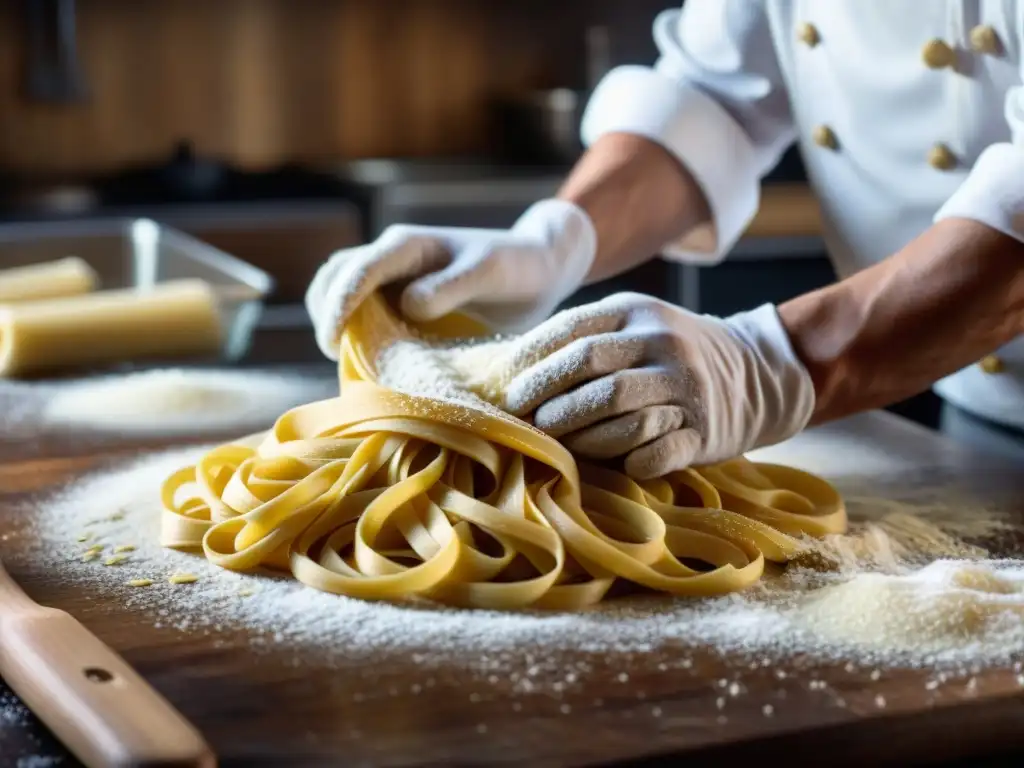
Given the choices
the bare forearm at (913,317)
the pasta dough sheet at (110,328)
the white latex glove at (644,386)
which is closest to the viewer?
the white latex glove at (644,386)

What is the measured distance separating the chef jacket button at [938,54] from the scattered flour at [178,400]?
38.2 inches

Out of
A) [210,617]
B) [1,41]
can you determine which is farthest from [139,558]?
[1,41]

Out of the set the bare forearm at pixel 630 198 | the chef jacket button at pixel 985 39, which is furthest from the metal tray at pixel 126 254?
the chef jacket button at pixel 985 39

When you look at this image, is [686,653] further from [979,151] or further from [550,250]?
[979,151]

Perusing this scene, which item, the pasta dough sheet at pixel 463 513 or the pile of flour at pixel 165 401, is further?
the pile of flour at pixel 165 401

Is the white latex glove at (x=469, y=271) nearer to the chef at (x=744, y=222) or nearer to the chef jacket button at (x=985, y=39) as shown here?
the chef at (x=744, y=222)

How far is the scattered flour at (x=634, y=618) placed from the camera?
1.14 meters

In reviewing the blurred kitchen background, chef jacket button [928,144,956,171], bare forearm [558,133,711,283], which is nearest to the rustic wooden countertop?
the blurred kitchen background

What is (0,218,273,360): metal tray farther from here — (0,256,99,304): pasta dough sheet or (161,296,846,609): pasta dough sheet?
Answer: (161,296,846,609): pasta dough sheet

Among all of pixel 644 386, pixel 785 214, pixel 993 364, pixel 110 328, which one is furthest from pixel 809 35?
pixel 785 214

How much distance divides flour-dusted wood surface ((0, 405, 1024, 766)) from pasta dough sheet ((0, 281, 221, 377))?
1.15 m

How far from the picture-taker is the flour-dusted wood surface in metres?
0.97

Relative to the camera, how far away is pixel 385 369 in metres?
1.59

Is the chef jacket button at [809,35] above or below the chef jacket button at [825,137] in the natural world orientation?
above
